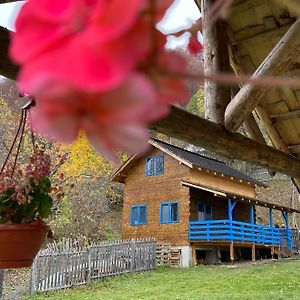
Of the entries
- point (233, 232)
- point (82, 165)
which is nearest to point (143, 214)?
point (82, 165)

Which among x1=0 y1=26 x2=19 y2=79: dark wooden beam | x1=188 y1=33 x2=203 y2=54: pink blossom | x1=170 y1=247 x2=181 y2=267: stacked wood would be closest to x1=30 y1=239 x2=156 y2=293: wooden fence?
x1=170 y1=247 x2=181 y2=267: stacked wood

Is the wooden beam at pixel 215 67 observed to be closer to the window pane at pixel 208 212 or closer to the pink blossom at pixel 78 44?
the pink blossom at pixel 78 44

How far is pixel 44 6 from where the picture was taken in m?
0.26

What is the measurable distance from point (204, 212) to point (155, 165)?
2.66 meters

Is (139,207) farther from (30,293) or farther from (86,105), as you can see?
(86,105)

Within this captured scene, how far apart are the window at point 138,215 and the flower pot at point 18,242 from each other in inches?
603

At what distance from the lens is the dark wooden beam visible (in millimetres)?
1390

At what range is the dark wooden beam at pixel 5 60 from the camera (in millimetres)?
1390

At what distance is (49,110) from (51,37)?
1.6 inches

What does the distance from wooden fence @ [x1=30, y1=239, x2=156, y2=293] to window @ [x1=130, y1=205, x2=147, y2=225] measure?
9.19 ft

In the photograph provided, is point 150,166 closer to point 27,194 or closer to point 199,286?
point 199,286

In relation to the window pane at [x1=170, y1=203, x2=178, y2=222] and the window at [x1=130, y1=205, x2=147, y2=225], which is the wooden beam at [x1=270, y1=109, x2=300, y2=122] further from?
the window at [x1=130, y1=205, x2=147, y2=225]

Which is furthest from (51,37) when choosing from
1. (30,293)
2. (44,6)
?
(30,293)

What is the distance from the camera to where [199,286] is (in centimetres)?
949
